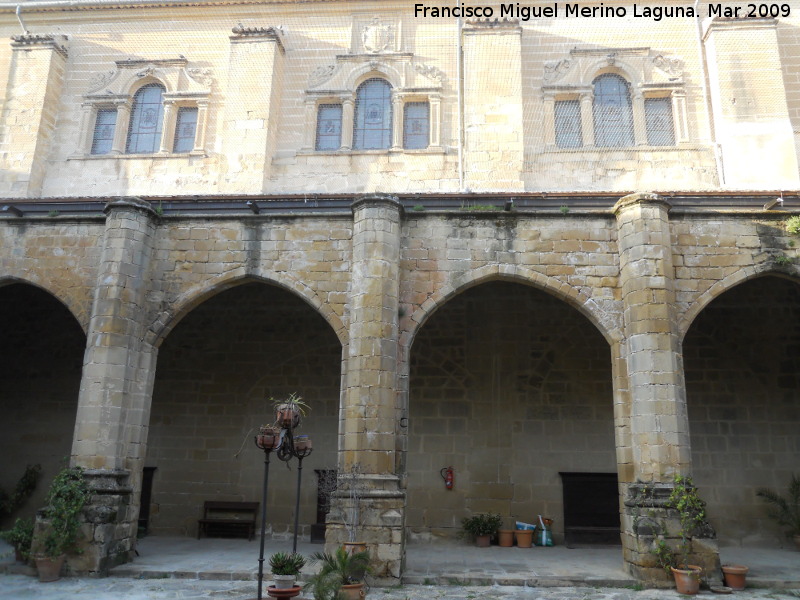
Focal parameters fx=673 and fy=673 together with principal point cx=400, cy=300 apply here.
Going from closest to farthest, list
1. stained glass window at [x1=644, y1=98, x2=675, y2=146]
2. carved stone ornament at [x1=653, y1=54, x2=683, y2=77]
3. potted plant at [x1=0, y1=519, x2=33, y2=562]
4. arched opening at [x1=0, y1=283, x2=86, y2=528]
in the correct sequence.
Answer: potted plant at [x1=0, y1=519, x2=33, y2=562] < arched opening at [x1=0, y1=283, x2=86, y2=528] < stained glass window at [x1=644, y1=98, x2=675, y2=146] < carved stone ornament at [x1=653, y1=54, x2=683, y2=77]

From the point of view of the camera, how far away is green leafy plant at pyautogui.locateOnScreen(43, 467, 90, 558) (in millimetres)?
8594

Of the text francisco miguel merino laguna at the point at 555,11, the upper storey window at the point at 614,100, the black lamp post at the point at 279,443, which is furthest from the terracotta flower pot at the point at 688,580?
the text francisco miguel merino laguna at the point at 555,11

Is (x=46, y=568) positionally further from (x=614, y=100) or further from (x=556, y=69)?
(x=614, y=100)

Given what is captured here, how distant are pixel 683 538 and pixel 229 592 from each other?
555cm

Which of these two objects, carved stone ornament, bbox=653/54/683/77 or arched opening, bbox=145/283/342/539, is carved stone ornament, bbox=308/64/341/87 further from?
carved stone ornament, bbox=653/54/683/77

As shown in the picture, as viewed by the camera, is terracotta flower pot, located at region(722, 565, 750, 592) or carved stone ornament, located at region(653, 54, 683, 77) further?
carved stone ornament, located at region(653, 54, 683, 77)

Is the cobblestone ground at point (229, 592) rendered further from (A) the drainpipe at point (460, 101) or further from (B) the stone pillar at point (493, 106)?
(A) the drainpipe at point (460, 101)

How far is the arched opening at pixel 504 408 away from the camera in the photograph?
12.0 meters

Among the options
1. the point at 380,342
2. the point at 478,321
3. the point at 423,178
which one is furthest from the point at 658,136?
the point at 380,342

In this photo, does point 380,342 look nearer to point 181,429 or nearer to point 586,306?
point 586,306

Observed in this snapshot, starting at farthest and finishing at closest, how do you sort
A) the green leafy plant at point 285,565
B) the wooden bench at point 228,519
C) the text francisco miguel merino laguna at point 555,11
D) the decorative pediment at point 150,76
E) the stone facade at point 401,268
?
the decorative pediment at point 150,76 < the text francisco miguel merino laguna at point 555,11 < the wooden bench at point 228,519 < the stone facade at point 401,268 < the green leafy plant at point 285,565

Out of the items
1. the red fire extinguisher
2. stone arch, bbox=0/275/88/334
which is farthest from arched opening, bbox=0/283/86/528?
the red fire extinguisher

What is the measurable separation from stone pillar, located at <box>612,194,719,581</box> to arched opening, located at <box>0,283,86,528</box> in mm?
10081

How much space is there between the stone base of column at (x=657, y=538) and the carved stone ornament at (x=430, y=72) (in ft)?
35.8
